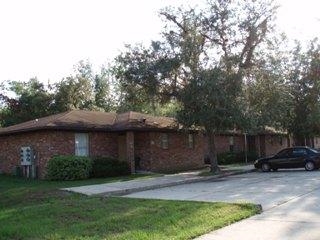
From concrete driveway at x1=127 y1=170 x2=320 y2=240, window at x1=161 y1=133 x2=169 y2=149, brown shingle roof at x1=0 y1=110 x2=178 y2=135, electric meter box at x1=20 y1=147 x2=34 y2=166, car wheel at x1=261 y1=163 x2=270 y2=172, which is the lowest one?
concrete driveway at x1=127 y1=170 x2=320 y2=240

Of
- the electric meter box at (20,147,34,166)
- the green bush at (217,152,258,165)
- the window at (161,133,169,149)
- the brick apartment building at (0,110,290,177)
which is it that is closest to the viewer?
the brick apartment building at (0,110,290,177)

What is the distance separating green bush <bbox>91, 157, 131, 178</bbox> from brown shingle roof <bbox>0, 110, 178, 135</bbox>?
197cm

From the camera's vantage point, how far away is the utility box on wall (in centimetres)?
2700

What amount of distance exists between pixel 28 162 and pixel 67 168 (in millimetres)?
3933

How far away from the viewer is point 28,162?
27.5 metres

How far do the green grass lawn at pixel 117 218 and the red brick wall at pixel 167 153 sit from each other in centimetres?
1483

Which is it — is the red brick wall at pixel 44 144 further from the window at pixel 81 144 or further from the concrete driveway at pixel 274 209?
the concrete driveway at pixel 274 209

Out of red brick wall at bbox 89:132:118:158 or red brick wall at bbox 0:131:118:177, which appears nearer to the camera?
red brick wall at bbox 0:131:118:177

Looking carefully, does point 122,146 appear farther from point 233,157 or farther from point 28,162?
point 233,157

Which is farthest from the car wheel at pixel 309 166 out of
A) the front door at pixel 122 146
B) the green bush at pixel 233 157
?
the green bush at pixel 233 157

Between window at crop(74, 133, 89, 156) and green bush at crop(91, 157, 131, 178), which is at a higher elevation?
window at crop(74, 133, 89, 156)

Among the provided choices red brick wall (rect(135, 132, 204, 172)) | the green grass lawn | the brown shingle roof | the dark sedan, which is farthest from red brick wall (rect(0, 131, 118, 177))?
the green grass lawn

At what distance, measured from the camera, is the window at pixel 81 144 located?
27344 millimetres

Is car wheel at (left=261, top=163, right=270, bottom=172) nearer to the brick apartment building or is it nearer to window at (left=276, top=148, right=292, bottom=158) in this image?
window at (left=276, top=148, right=292, bottom=158)
